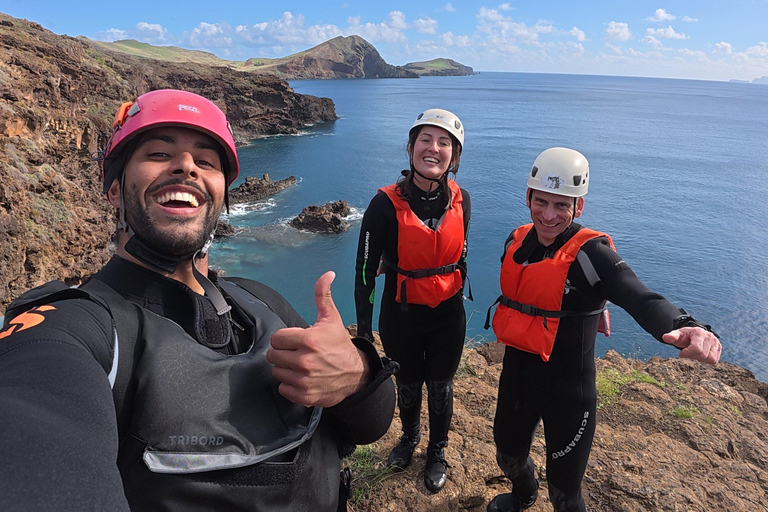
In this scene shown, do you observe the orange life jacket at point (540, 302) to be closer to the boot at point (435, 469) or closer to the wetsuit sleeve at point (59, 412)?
the boot at point (435, 469)

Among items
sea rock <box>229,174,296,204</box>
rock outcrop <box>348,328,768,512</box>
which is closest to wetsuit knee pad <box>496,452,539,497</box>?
rock outcrop <box>348,328,768,512</box>

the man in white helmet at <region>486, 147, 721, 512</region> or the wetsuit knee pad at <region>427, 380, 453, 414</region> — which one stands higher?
Answer: the man in white helmet at <region>486, 147, 721, 512</region>

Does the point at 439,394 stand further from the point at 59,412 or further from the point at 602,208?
the point at 602,208

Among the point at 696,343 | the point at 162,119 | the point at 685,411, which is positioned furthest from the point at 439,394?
the point at 685,411

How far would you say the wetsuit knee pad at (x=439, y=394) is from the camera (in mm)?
4191

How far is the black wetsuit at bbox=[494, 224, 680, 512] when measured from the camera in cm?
337

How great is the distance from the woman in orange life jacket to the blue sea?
15.9 feet

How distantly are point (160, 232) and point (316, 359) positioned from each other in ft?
3.08

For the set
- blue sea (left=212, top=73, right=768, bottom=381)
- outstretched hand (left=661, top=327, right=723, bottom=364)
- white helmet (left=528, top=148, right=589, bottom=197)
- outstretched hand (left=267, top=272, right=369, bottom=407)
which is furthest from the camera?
blue sea (left=212, top=73, right=768, bottom=381)

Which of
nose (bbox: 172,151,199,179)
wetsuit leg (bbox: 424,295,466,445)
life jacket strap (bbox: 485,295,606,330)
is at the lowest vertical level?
wetsuit leg (bbox: 424,295,466,445)

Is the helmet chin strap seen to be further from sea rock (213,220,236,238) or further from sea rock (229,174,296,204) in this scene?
sea rock (229,174,296,204)

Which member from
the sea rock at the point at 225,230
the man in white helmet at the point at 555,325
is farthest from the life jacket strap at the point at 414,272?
the sea rock at the point at 225,230

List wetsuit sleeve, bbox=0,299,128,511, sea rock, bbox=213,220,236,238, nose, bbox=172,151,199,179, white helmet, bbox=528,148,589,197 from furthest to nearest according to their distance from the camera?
sea rock, bbox=213,220,236,238
white helmet, bbox=528,148,589,197
nose, bbox=172,151,199,179
wetsuit sleeve, bbox=0,299,128,511

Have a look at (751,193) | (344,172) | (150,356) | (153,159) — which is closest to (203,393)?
(150,356)
